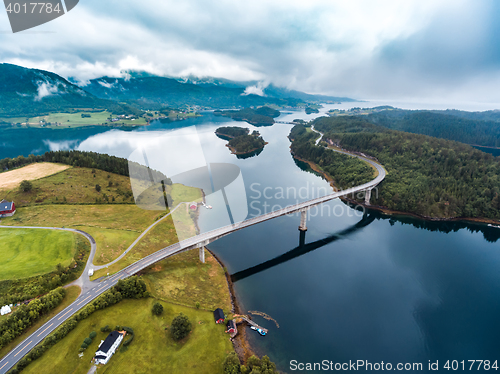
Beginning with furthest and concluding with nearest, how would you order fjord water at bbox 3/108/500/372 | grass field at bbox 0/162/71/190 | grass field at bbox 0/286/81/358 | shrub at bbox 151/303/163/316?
grass field at bbox 0/162/71/190, shrub at bbox 151/303/163/316, fjord water at bbox 3/108/500/372, grass field at bbox 0/286/81/358

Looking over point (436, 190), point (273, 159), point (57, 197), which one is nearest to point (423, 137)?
point (436, 190)

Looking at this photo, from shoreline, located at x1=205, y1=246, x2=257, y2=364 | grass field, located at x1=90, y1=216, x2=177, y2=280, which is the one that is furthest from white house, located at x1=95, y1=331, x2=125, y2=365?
shoreline, located at x1=205, y1=246, x2=257, y2=364

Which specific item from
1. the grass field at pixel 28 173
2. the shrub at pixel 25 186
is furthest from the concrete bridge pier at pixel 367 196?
the grass field at pixel 28 173

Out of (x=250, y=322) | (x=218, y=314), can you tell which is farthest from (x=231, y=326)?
(x=250, y=322)

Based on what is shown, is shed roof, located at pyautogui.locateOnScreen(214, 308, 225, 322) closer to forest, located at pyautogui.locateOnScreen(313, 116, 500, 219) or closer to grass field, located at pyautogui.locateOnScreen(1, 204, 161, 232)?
grass field, located at pyautogui.locateOnScreen(1, 204, 161, 232)

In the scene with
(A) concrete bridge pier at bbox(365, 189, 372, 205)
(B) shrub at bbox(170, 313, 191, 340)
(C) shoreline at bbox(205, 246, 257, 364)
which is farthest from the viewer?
(A) concrete bridge pier at bbox(365, 189, 372, 205)

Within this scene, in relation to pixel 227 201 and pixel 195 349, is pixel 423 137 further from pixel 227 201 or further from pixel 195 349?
pixel 195 349

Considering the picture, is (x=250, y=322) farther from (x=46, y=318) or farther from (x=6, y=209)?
(x=6, y=209)
